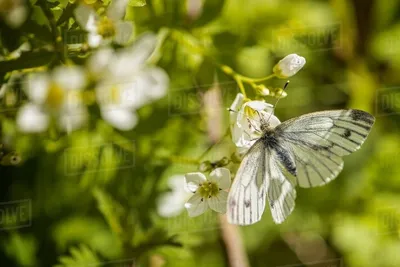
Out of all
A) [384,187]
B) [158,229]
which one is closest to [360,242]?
[384,187]

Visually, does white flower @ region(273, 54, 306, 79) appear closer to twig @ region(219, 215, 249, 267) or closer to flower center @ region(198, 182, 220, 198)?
flower center @ region(198, 182, 220, 198)

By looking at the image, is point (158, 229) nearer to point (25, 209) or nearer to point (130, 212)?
point (130, 212)

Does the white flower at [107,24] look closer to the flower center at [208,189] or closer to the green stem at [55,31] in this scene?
the green stem at [55,31]

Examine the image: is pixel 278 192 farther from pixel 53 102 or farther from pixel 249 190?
pixel 53 102

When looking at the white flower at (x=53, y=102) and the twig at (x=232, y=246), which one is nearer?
the white flower at (x=53, y=102)

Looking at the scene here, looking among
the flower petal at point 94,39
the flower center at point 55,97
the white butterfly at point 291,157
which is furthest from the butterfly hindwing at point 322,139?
the flower center at point 55,97

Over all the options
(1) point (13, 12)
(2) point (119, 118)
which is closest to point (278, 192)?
(2) point (119, 118)
